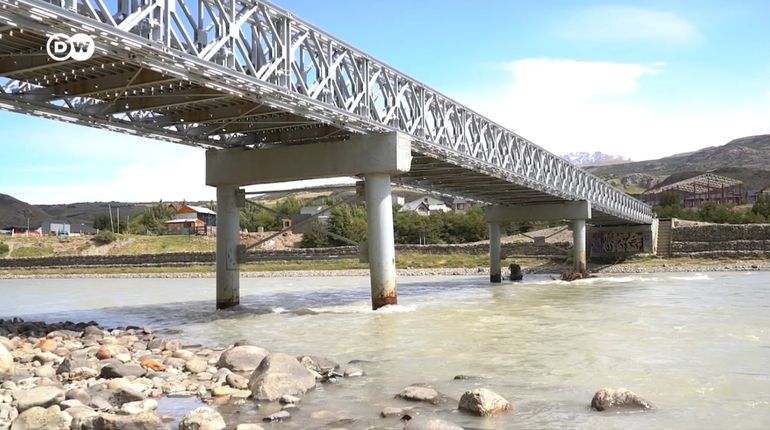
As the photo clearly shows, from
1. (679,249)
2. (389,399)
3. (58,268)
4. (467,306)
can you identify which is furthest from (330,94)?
(58,268)

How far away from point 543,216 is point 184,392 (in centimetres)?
4077

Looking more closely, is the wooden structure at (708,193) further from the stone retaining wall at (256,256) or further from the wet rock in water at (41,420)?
the wet rock in water at (41,420)

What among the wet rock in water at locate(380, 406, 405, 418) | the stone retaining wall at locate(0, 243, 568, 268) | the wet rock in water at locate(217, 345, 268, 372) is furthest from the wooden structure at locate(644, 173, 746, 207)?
the wet rock in water at locate(380, 406, 405, 418)

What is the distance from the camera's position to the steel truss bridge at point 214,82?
13711mm

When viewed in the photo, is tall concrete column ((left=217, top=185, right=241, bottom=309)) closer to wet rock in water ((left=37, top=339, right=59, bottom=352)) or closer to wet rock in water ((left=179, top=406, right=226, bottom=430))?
wet rock in water ((left=37, top=339, right=59, bottom=352))

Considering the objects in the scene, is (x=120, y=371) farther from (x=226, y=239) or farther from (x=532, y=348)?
(x=226, y=239)

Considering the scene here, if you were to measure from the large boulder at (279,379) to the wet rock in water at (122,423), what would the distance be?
214cm

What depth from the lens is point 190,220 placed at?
473ft

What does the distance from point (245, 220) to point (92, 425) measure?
128170mm

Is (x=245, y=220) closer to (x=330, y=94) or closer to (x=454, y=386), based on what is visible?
(x=330, y=94)

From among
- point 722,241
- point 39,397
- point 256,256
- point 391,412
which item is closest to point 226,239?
point 39,397

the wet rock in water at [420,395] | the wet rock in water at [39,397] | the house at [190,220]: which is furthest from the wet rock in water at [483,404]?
the house at [190,220]

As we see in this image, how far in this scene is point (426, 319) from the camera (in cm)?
2159

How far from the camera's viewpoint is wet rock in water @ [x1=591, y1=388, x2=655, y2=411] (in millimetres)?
8906
